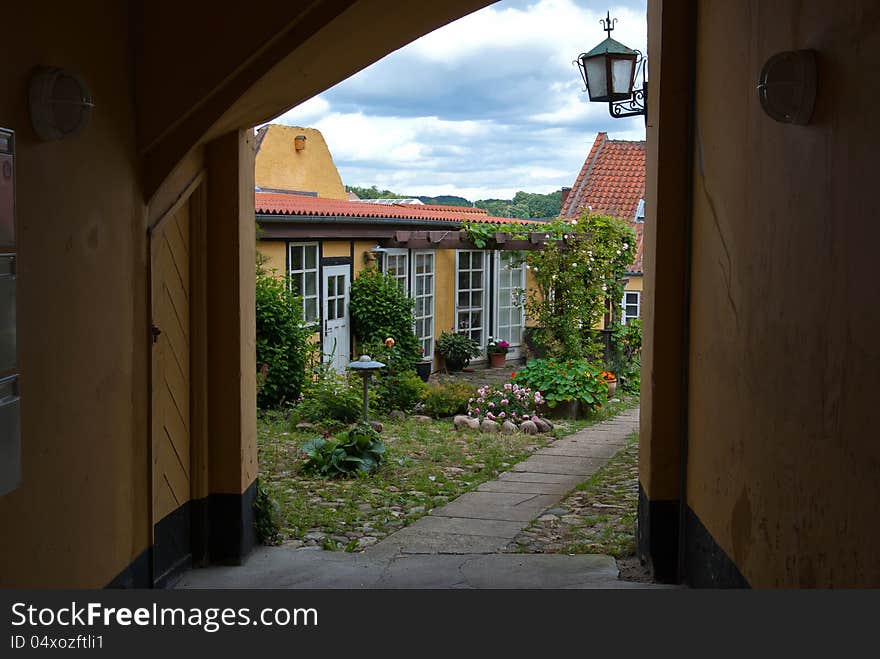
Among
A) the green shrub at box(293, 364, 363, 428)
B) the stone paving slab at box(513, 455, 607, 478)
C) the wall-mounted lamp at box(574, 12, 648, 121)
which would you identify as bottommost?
the stone paving slab at box(513, 455, 607, 478)

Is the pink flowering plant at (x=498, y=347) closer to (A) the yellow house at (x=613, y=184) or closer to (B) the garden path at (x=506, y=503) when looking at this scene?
(A) the yellow house at (x=613, y=184)

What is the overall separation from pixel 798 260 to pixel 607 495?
474 cm

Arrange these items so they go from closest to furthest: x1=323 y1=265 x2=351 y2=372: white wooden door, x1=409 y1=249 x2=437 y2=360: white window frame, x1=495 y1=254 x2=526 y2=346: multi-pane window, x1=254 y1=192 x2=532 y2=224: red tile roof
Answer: x1=254 y1=192 x2=532 y2=224: red tile roof
x1=323 y1=265 x2=351 y2=372: white wooden door
x1=409 y1=249 x2=437 y2=360: white window frame
x1=495 y1=254 x2=526 y2=346: multi-pane window

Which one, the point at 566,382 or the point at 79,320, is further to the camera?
the point at 566,382

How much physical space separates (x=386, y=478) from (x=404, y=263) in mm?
7630

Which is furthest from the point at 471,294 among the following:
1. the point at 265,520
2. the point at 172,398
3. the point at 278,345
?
the point at 172,398

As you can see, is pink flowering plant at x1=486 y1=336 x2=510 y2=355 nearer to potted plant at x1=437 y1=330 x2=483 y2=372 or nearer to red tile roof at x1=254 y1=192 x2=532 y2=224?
potted plant at x1=437 y1=330 x2=483 y2=372

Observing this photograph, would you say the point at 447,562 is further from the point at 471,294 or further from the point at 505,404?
the point at 471,294

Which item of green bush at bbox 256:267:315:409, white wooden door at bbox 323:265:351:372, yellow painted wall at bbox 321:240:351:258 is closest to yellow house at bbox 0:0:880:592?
green bush at bbox 256:267:315:409

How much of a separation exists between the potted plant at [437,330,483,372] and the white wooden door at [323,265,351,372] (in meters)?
2.29

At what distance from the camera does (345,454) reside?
8273 millimetres

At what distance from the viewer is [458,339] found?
52.2ft

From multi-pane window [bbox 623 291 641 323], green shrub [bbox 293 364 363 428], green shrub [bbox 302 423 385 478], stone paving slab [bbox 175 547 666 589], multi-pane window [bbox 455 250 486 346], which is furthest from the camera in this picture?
multi-pane window [bbox 623 291 641 323]

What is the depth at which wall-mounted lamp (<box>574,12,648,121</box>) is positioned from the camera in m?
7.82
